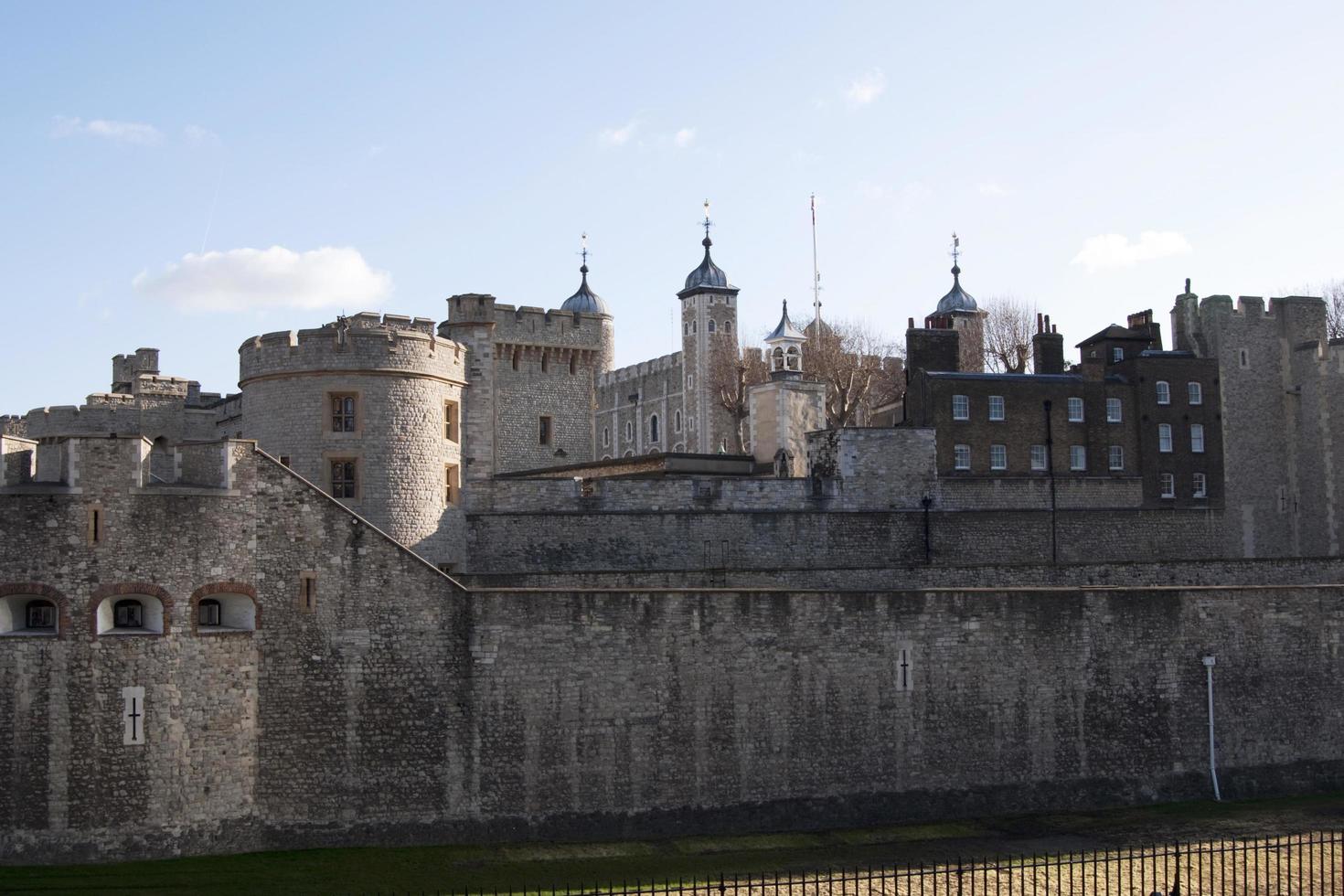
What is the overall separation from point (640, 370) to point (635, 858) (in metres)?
58.9

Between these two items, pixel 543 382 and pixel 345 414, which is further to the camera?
pixel 543 382

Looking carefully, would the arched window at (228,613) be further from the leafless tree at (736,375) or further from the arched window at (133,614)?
the leafless tree at (736,375)

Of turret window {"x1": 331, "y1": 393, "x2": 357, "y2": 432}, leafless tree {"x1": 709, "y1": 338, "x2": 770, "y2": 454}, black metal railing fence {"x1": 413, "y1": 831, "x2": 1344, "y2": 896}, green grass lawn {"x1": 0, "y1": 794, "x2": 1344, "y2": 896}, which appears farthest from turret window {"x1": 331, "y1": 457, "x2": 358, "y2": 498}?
leafless tree {"x1": 709, "y1": 338, "x2": 770, "y2": 454}

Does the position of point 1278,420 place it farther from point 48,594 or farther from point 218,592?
point 48,594

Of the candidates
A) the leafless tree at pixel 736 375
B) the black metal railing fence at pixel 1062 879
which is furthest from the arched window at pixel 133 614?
the leafless tree at pixel 736 375

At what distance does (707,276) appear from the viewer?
268 ft

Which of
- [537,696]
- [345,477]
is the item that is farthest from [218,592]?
[345,477]

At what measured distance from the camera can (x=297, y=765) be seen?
982 inches

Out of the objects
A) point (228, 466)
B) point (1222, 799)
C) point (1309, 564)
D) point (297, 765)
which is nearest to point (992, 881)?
point (1222, 799)

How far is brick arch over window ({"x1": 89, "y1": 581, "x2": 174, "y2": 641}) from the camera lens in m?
24.0

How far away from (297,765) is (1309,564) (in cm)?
2360

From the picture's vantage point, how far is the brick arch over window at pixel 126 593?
78.9 ft

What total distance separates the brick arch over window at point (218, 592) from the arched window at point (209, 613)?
0.65ft

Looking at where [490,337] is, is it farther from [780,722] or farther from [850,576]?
[780,722]
